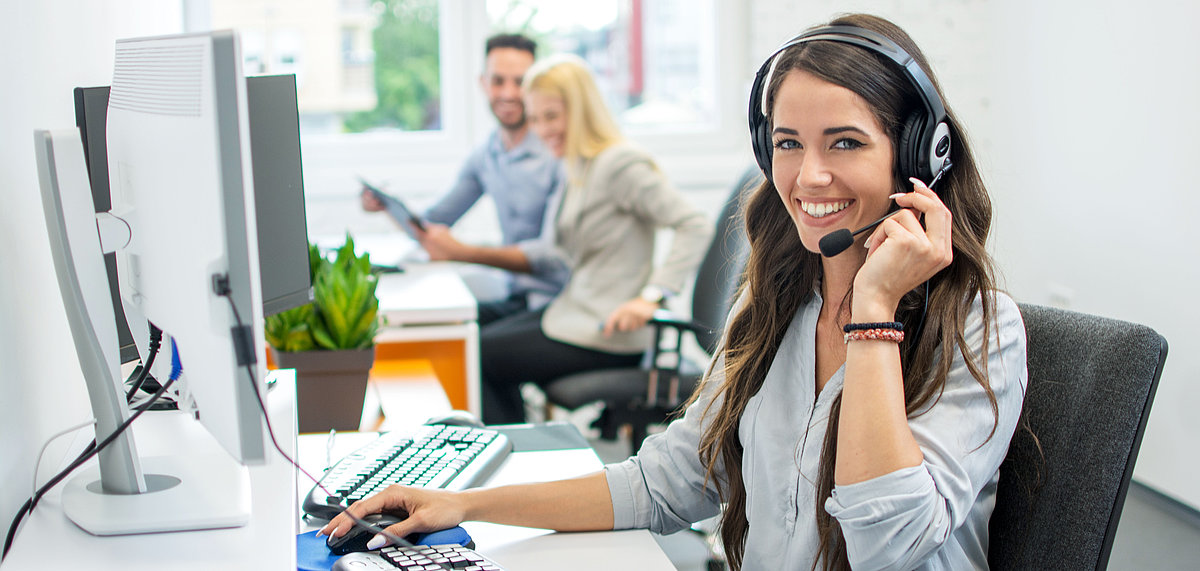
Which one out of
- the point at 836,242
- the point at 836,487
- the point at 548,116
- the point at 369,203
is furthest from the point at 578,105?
the point at 836,487

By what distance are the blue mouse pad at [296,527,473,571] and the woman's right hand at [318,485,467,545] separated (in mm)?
12

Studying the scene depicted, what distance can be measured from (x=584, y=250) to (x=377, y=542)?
1.87m

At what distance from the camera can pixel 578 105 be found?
2.75 metres

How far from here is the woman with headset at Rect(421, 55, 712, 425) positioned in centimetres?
259

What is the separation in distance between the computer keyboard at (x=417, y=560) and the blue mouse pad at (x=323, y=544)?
0.11ft

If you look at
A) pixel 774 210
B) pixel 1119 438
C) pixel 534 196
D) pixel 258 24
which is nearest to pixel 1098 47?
pixel 534 196

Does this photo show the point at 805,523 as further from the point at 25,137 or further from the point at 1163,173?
the point at 1163,173

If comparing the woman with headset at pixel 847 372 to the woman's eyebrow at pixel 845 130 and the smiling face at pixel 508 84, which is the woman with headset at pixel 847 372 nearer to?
the woman's eyebrow at pixel 845 130

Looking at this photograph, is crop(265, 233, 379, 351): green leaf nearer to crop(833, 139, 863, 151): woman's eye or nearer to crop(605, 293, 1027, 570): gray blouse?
→ crop(605, 293, 1027, 570): gray blouse

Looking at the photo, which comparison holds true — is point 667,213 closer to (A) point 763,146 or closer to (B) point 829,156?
(A) point 763,146

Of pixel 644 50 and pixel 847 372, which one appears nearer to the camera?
pixel 847 372

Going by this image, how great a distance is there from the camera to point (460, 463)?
119 cm

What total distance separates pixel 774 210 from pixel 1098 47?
230 cm

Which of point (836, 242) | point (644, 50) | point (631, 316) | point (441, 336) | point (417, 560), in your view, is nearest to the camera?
point (417, 560)
